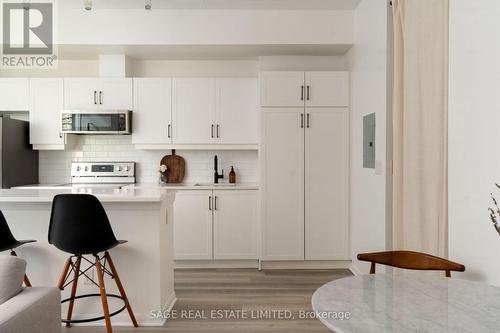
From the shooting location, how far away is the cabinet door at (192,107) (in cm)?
469

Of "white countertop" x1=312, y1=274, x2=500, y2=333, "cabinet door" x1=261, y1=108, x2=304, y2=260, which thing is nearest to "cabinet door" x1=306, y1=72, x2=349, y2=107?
"cabinet door" x1=261, y1=108, x2=304, y2=260

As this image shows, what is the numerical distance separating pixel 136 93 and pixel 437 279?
153 inches

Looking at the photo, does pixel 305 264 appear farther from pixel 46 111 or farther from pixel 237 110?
pixel 46 111

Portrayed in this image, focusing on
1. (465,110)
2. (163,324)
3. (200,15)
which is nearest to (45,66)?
(200,15)

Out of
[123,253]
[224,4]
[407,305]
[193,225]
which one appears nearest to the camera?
[407,305]

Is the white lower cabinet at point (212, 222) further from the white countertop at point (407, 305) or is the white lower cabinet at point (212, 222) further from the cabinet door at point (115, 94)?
the white countertop at point (407, 305)

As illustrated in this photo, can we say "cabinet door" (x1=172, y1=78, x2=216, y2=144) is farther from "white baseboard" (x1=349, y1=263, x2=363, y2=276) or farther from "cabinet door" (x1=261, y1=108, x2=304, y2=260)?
"white baseboard" (x1=349, y1=263, x2=363, y2=276)

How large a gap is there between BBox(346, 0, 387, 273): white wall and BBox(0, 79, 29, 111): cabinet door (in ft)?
12.7

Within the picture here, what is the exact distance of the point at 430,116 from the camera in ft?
8.05

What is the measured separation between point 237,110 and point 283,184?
1.06 metres

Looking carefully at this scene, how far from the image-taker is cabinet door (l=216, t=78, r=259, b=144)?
4.70 metres

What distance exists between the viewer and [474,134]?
2.04m

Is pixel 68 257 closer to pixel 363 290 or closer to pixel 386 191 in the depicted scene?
pixel 363 290

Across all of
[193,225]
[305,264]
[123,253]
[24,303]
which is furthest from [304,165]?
[24,303]
